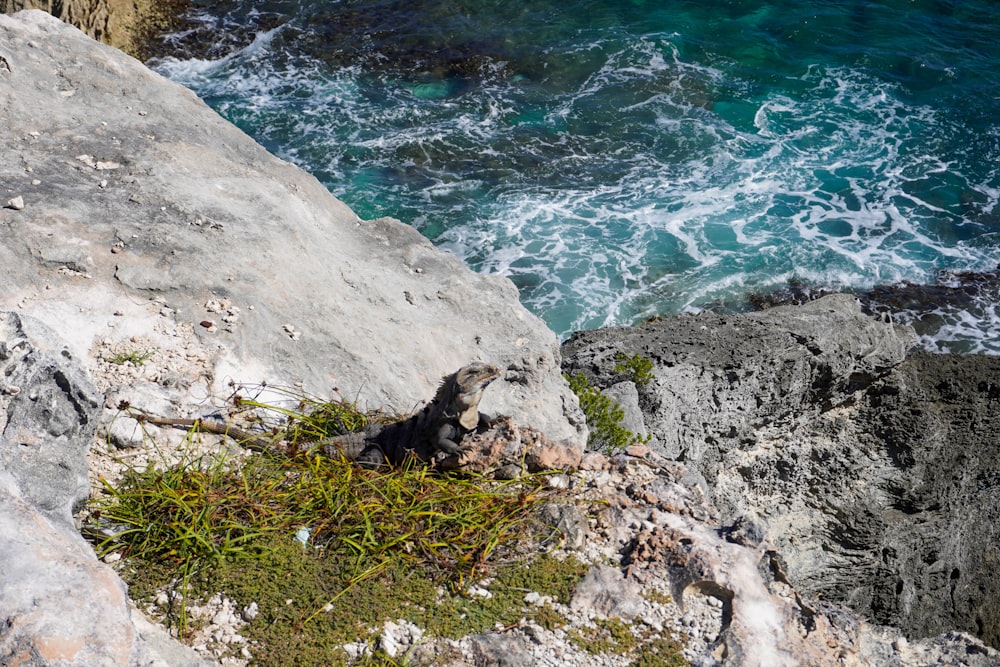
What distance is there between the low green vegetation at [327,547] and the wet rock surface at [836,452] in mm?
2972

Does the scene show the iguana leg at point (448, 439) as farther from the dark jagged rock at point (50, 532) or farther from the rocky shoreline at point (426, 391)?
the dark jagged rock at point (50, 532)

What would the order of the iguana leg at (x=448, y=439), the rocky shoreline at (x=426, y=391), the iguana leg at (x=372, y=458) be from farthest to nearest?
the iguana leg at (x=372, y=458) → the iguana leg at (x=448, y=439) → the rocky shoreline at (x=426, y=391)

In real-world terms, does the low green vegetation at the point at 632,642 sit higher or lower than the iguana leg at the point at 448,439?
lower

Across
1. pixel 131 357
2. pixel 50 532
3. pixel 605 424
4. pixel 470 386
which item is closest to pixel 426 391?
pixel 470 386

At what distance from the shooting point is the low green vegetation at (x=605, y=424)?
22.7 ft

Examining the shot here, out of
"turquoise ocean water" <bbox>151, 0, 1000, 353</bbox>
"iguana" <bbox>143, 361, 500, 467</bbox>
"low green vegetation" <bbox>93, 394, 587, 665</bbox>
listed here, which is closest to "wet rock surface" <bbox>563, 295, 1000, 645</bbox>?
"iguana" <bbox>143, 361, 500, 467</bbox>

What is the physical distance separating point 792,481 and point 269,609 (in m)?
5.39

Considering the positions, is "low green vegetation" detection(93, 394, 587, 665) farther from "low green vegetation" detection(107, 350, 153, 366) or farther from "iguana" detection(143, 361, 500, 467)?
"low green vegetation" detection(107, 350, 153, 366)

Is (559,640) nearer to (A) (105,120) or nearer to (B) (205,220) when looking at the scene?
(B) (205,220)

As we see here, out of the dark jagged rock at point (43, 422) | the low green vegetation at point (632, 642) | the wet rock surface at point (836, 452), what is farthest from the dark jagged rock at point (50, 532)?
the wet rock surface at point (836, 452)

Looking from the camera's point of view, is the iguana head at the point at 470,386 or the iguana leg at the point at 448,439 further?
the iguana leg at the point at 448,439

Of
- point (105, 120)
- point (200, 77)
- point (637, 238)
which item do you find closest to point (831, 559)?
point (105, 120)

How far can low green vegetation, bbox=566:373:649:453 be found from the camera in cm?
693

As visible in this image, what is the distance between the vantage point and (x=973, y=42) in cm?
2084
